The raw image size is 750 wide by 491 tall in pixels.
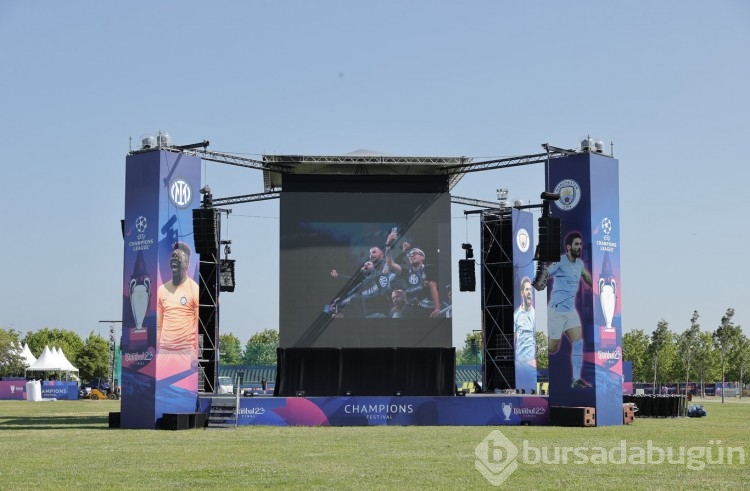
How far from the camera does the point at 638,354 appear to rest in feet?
315

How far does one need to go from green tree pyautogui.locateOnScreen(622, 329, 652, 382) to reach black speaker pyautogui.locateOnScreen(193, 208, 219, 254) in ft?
224

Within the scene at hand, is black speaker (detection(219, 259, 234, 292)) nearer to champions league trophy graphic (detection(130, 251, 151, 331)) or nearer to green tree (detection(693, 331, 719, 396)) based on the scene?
champions league trophy graphic (detection(130, 251, 151, 331))

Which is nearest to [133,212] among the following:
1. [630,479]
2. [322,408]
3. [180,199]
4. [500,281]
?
[180,199]

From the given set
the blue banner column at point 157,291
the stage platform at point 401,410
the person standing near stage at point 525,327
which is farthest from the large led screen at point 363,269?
the person standing near stage at point 525,327

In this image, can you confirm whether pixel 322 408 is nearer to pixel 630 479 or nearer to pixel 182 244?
pixel 182 244

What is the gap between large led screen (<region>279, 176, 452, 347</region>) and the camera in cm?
3619

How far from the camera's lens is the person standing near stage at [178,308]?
106 feet

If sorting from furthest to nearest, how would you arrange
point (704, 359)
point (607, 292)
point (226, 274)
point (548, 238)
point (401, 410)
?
point (704, 359) → point (226, 274) → point (607, 292) → point (401, 410) → point (548, 238)

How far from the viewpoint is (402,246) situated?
36.7 m

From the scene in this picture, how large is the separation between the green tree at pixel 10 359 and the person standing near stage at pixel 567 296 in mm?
78784

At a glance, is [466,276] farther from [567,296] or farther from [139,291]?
[139,291]
